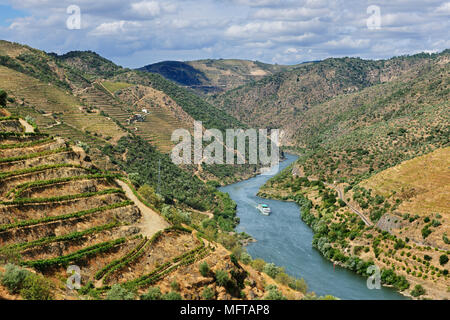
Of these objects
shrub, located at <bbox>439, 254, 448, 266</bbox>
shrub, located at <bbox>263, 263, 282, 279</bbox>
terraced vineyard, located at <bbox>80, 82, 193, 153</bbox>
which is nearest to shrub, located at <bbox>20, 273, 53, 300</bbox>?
shrub, located at <bbox>263, 263, 282, 279</bbox>

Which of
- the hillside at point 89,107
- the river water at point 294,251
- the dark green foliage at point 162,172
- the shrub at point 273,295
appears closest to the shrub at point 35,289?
the shrub at point 273,295

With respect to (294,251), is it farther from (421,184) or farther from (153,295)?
(153,295)

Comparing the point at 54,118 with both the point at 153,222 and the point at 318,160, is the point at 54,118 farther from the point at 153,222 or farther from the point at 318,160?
the point at 318,160

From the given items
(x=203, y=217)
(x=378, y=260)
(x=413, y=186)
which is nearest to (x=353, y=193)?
(x=413, y=186)

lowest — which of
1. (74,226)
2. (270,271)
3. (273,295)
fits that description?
(270,271)

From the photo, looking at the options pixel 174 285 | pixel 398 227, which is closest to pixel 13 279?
pixel 174 285

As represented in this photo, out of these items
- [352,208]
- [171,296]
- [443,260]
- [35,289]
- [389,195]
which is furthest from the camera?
[352,208]
